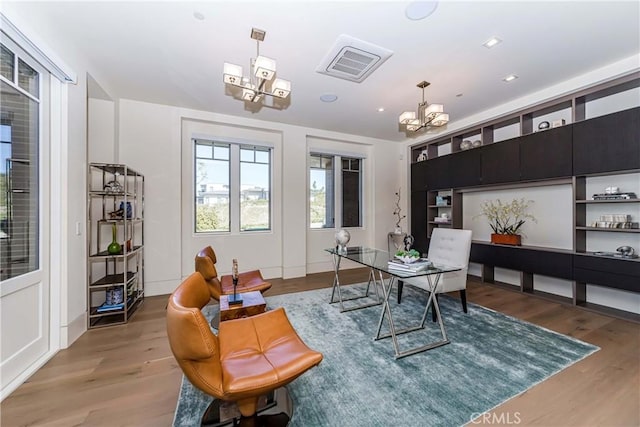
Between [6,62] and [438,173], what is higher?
[6,62]

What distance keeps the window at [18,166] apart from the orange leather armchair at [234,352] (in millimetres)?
1561

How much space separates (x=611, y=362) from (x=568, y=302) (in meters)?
1.56

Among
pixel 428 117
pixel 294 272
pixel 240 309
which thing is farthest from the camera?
pixel 294 272

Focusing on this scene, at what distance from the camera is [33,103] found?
225 cm

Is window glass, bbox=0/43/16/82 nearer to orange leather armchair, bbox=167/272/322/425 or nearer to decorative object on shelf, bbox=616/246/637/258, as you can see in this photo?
orange leather armchair, bbox=167/272/322/425

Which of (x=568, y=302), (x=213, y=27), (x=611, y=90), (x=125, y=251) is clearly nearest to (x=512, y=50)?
(x=611, y=90)

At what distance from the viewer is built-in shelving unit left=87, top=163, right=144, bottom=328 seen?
2.97m

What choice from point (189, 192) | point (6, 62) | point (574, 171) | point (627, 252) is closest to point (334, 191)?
point (189, 192)

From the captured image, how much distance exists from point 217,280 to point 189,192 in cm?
192

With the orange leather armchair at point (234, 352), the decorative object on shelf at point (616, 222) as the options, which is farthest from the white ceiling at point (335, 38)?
the orange leather armchair at point (234, 352)

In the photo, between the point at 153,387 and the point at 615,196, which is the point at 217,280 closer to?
the point at 153,387

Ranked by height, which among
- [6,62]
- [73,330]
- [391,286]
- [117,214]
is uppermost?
[6,62]

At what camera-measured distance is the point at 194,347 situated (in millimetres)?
1233

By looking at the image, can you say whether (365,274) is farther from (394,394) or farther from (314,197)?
(394,394)
